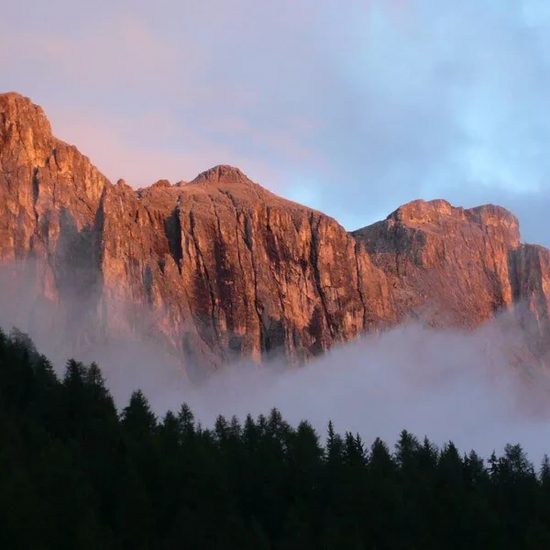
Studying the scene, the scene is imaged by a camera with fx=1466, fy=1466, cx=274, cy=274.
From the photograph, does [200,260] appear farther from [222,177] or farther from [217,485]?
[217,485]

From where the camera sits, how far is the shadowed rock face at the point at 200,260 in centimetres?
14888

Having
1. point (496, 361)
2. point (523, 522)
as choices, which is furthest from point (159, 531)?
point (496, 361)

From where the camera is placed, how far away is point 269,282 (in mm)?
172000

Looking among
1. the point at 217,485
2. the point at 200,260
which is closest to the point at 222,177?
the point at 200,260

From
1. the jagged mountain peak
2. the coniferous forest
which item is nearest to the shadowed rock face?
the jagged mountain peak

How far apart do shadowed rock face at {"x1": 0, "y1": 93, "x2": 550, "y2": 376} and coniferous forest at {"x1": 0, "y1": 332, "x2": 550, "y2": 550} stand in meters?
46.5

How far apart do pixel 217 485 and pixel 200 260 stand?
8993 centimetres

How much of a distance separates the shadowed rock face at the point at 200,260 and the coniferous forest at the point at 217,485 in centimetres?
4647

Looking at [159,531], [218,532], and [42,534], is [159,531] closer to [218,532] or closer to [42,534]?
[218,532]

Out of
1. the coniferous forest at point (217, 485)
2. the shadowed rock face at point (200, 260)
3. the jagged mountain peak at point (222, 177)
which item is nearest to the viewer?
the coniferous forest at point (217, 485)

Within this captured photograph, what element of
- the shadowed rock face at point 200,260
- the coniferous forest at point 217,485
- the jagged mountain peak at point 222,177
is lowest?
the coniferous forest at point 217,485

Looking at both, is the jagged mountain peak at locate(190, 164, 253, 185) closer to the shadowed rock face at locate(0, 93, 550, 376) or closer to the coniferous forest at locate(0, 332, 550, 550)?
the shadowed rock face at locate(0, 93, 550, 376)

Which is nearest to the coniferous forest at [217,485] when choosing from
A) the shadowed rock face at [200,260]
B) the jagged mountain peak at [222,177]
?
the shadowed rock face at [200,260]

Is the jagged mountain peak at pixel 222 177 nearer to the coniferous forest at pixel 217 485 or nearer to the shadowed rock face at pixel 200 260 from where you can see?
the shadowed rock face at pixel 200 260
